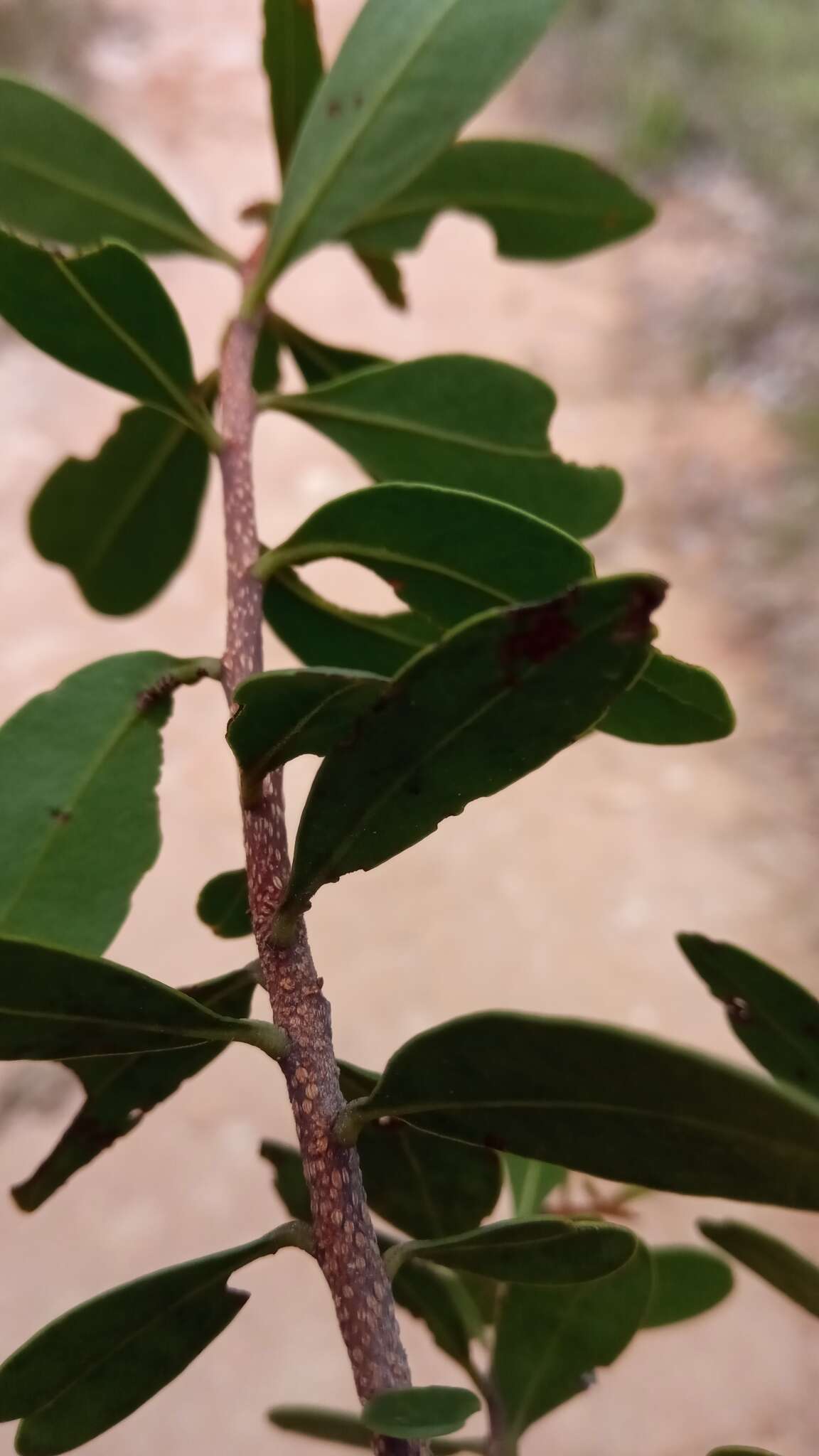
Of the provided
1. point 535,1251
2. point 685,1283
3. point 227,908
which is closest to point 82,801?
point 227,908

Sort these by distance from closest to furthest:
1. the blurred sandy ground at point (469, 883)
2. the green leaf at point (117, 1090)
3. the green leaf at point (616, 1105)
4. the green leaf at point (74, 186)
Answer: the green leaf at point (616, 1105)
the green leaf at point (117, 1090)
the green leaf at point (74, 186)
the blurred sandy ground at point (469, 883)

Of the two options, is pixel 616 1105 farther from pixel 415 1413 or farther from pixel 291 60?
pixel 291 60

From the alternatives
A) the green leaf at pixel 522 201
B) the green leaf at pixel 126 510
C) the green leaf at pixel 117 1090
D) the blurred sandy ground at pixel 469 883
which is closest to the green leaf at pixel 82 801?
the green leaf at pixel 117 1090

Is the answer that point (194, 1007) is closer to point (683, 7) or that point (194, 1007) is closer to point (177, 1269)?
point (177, 1269)

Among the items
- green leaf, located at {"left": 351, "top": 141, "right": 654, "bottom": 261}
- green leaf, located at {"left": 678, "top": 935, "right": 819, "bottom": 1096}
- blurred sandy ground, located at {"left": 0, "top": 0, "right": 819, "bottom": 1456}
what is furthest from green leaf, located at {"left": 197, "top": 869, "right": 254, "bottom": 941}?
blurred sandy ground, located at {"left": 0, "top": 0, "right": 819, "bottom": 1456}

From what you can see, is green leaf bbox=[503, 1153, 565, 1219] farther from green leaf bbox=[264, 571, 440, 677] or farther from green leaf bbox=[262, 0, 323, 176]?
green leaf bbox=[262, 0, 323, 176]

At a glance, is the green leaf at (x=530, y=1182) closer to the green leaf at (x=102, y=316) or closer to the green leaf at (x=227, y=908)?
the green leaf at (x=227, y=908)
